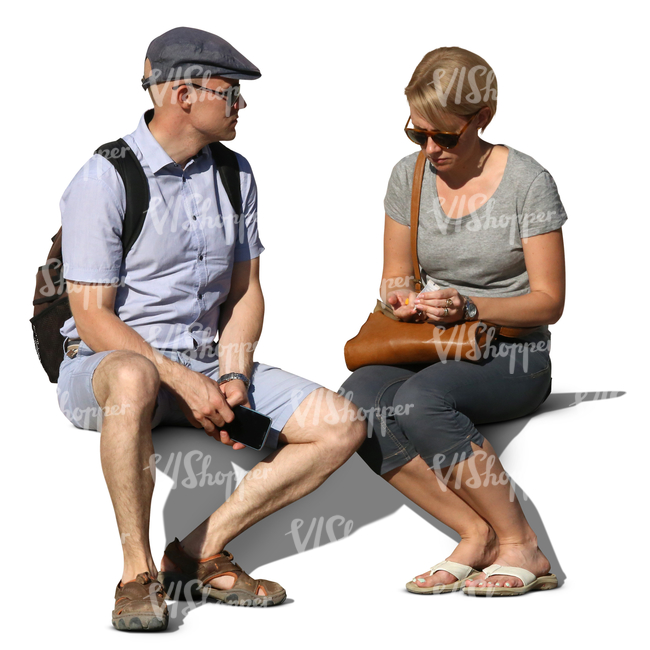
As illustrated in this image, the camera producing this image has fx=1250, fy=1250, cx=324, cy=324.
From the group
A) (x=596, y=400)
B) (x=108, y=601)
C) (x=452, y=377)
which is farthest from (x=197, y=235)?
(x=596, y=400)

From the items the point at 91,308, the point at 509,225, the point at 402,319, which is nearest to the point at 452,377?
the point at 402,319

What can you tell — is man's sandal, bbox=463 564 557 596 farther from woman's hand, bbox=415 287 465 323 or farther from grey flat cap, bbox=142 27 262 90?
grey flat cap, bbox=142 27 262 90

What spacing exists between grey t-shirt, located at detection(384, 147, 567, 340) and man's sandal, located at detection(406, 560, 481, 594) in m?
1.22

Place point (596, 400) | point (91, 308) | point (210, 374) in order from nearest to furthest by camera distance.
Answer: point (91, 308) → point (210, 374) → point (596, 400)

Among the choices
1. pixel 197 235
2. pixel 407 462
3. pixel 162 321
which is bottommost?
pixel 407 462

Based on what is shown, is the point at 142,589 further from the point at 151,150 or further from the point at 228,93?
the point at 228,93

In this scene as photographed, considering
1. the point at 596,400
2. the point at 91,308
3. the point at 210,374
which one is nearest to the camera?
the point at 91,308

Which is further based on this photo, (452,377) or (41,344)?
(41,344)

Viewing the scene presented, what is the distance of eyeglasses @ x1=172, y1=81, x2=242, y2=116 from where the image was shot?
5.45 metres

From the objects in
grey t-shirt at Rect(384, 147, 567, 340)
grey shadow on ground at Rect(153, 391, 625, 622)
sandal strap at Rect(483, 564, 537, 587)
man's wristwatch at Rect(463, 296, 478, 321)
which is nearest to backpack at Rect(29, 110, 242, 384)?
grey shadow on ground at Rect(153, 391, 625, 622)

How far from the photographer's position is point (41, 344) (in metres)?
5.80

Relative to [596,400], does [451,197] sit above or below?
above

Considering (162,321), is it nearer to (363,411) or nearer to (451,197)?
(363,411)

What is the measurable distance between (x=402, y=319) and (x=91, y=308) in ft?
4.52
